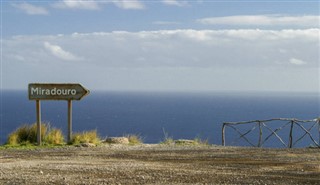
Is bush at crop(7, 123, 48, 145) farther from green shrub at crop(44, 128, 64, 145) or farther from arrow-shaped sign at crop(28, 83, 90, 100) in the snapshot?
arrow-shaped sign at crop(28, 83, 90, 100)

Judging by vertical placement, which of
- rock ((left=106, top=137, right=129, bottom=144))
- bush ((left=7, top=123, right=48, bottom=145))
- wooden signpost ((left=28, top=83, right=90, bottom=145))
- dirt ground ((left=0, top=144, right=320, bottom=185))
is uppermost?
wooden signpost ((left=28, top=83, right=90, bottom=145))

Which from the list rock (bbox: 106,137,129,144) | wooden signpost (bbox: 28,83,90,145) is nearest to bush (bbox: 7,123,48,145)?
A: wooden signpost (bbox: 28,83,90,145)

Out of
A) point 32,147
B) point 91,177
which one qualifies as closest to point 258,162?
point 91,177

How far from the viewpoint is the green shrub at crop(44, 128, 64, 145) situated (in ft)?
66.3

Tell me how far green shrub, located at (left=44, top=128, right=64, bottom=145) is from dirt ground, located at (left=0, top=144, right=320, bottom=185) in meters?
2.14

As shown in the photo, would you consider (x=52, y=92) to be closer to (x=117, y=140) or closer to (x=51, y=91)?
(x=51, y=91)

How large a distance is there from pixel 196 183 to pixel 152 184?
0.85 metres

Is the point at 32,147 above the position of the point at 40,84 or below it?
below

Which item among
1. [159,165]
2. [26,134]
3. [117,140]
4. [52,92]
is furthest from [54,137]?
[159,165]

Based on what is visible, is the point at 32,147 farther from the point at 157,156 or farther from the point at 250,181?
the point at 250,181

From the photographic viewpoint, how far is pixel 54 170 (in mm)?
12820

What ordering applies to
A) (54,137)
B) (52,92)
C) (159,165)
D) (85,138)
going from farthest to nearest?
(54,137) < (85,138) < (52,92) < (159,165)

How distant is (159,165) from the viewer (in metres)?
13.8

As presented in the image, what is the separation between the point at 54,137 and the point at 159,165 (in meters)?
7.41
